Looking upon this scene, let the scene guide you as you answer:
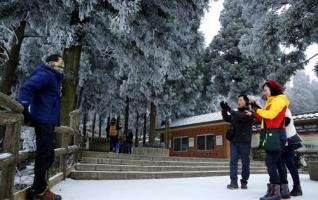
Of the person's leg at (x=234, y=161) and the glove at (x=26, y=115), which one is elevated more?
the glove at (x=26, y=115)

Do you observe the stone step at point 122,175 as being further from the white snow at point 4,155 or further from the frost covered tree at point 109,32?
the white snow at point 4,155

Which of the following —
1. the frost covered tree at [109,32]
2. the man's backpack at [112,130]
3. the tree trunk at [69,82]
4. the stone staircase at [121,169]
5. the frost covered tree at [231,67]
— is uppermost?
the frost covered tree at [231,67]

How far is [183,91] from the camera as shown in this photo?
25.6 metres

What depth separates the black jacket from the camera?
21.9 ft

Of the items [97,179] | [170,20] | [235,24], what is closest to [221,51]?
[235,24]

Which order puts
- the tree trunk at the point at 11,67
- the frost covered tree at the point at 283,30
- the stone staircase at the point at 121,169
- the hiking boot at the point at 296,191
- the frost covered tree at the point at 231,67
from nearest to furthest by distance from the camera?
the hiking boot at the point at 296,191, the stone staircase at the point at 121,169, the frost covered tree at the point at 283,30, the tree trunk at the point at 11,67, the frost covered tree at the point at 231,67

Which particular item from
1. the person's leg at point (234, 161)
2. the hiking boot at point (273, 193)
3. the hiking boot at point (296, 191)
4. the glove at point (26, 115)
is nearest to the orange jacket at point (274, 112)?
the hiking boot at point (273, 193)

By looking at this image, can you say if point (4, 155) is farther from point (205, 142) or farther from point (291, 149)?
point (205, 142)

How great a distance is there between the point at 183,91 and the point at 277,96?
66.7ft

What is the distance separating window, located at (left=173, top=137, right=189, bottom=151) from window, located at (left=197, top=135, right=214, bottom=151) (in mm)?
1581

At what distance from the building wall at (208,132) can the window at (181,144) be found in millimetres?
252

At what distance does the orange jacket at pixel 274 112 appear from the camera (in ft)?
16.9

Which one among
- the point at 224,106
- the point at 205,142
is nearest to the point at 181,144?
the point at 205,142

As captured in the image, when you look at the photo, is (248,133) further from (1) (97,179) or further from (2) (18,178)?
(2) (18,178)
